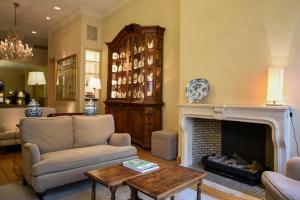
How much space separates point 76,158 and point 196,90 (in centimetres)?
212

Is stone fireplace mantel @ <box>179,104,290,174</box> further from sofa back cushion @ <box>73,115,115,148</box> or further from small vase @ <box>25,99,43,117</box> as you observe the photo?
small vase @ <box>25,99,43,117</box>

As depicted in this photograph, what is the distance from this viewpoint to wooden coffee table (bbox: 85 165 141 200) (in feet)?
5.88

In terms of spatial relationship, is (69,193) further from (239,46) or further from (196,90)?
(239,46)

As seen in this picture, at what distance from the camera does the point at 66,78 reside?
7012mm

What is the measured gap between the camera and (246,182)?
9.41 feet

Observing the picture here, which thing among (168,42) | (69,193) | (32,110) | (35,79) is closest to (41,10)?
(35,79)

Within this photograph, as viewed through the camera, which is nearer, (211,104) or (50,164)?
(50,164)

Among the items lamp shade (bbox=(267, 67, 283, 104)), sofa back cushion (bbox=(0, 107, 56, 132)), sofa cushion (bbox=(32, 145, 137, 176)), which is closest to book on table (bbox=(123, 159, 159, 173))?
sofa cushion (bbox=(32, 145, 137, 176))

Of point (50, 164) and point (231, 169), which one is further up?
point (50, 164)

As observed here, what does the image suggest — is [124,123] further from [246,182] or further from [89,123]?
[246,182]

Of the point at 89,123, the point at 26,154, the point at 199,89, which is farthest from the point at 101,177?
the point at 199,89

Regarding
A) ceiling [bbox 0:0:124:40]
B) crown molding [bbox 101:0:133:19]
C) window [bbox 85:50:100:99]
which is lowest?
window [bbox 85:50:100:99]

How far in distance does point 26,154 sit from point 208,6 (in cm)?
336

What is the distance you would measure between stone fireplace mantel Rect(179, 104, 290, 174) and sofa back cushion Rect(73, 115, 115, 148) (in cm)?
126
